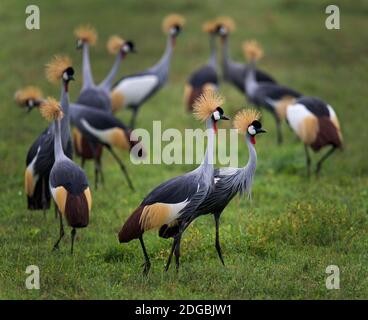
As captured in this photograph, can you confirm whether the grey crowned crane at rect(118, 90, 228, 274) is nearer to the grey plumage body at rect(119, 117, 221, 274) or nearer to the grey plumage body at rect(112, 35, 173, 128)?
the grey plumage body at rect(119, 117, 221, 274)

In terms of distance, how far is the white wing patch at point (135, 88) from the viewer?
1206 cm

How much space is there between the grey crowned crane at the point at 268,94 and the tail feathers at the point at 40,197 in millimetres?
3956

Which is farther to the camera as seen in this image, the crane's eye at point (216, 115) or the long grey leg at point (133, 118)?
the long grey leg at point (133, 118)

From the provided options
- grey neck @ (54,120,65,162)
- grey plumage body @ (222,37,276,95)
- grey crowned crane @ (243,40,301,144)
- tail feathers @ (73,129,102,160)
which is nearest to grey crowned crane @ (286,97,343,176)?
grey crowned crane @ (243,40,301,144)

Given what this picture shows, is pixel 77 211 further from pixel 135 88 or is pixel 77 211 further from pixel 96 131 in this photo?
pixel 135 88

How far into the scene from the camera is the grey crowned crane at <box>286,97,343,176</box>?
375 inches

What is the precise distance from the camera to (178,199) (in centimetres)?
636

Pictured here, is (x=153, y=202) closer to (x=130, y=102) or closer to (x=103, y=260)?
(x=103, y=260)

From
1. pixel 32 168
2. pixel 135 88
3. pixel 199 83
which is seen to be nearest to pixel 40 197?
pixel 32 168

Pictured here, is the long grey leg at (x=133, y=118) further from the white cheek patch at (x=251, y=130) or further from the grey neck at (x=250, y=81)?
the white cheek patch at (x=251, y=130)

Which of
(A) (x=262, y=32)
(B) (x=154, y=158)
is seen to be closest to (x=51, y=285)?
(B) (x=154, y=158)

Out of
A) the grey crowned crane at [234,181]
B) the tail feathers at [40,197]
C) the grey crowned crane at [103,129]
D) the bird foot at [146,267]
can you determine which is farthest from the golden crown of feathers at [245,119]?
the grey crowned crane at [103,129]

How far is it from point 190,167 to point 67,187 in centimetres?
369

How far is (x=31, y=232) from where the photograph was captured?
7.64 meters
